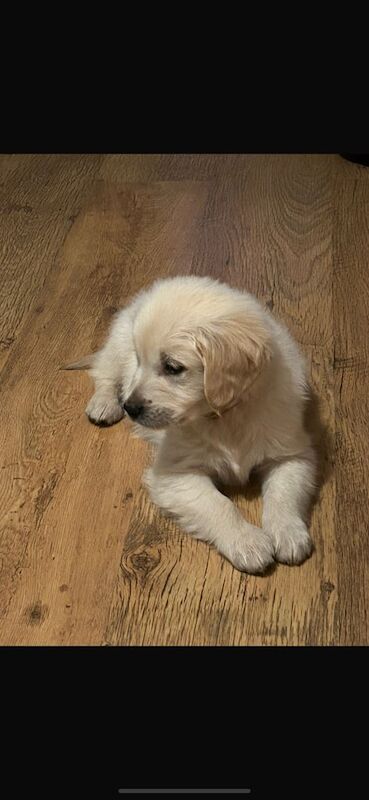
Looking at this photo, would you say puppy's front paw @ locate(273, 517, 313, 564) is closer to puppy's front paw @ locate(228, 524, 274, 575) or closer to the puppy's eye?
puppy's front paw @ locate(228, 524, 274, 575)

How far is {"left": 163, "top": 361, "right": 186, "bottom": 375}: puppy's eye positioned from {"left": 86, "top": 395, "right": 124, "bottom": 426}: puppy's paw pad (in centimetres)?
65

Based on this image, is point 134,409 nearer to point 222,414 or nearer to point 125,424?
point 222,414

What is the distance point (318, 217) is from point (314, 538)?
208cm

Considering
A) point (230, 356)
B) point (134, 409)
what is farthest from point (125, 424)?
point (230, 356)

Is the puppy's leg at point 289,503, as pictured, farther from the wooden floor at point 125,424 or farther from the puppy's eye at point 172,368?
the puppy's eye at point 172,368

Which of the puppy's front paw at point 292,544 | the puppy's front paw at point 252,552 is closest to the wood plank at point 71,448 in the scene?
the puppy's front paw at point 252,552

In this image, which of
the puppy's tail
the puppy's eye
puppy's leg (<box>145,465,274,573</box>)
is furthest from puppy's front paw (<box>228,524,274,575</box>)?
the puppy's tail

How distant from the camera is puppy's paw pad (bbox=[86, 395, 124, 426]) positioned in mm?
3014

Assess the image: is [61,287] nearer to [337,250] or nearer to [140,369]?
[337,250]

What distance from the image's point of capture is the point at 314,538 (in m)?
2.54

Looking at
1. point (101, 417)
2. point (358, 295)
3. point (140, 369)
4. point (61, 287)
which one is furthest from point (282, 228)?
point (140, 369)

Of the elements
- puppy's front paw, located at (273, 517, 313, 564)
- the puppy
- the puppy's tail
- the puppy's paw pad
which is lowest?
the puppy's tail

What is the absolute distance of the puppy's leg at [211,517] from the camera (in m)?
2.42

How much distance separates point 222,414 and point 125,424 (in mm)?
655
